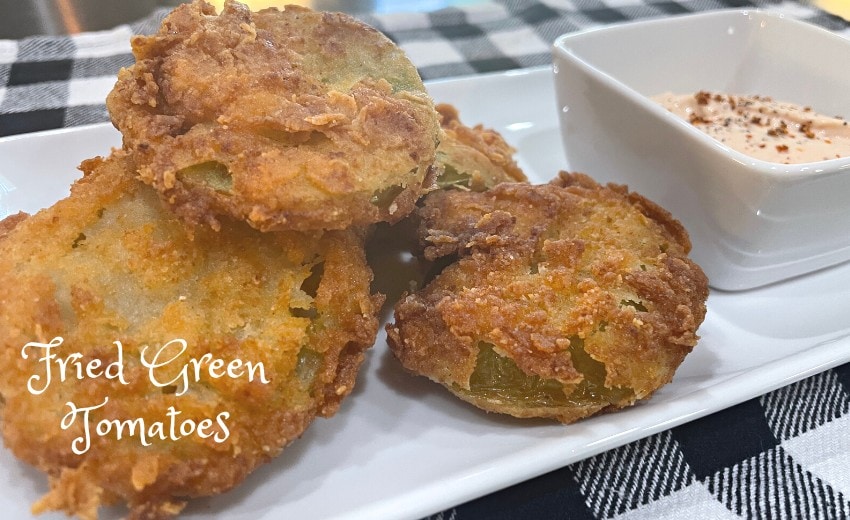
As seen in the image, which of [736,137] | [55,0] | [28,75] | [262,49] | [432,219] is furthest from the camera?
[55,0]

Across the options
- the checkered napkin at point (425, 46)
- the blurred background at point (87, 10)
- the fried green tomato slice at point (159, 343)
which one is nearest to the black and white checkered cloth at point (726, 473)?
the fried green tomato slice at point (159, 343)

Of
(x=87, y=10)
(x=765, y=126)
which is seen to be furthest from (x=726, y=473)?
(x=87, y=10)

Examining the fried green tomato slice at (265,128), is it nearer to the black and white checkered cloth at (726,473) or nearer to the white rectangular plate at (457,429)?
the white rectangular plate at (457,429)

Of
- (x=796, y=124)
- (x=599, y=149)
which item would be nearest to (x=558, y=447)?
(x=599, y=149)

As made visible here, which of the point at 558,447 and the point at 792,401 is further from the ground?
the point at 558,447

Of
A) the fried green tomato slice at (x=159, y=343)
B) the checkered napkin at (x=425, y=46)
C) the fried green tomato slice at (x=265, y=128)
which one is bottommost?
the checkered napkin at (x=425, y=46)

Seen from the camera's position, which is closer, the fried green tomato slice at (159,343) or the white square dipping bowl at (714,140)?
the fried green tomato slice at (159,343)

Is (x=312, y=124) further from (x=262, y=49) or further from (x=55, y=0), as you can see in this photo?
(x=55, y=0)

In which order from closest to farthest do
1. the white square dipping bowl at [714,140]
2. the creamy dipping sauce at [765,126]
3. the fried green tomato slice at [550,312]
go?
the fried green tomato slice at [550,312]
the white square dipping bowl at [714,140]
the creamy dipping sauce at [765,126]
